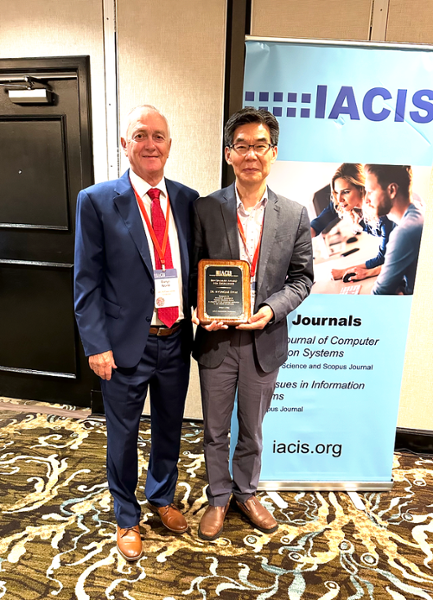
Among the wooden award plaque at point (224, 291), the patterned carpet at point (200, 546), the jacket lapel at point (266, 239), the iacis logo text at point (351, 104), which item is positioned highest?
the iacis logo text at point (351, 104)

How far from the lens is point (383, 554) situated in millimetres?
1938

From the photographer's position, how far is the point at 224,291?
1.73 metres

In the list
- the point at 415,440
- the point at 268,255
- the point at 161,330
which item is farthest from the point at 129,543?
the point at 415,440

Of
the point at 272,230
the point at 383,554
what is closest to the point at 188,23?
the point at 272,230

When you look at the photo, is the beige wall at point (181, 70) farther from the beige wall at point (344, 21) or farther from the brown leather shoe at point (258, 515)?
the brown leather shoe at point (258, 515)

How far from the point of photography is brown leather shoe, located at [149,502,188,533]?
2006mm

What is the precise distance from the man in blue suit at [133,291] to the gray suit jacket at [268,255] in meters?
0.08

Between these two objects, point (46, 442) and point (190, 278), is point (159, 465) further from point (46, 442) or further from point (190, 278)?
point (46, 442)

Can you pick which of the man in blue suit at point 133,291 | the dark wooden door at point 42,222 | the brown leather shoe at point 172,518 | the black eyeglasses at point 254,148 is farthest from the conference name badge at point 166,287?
the dark wooden door at point 42,222

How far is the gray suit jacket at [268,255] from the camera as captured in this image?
1.78 metres

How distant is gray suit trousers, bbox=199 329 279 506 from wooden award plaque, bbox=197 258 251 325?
0.44 feet

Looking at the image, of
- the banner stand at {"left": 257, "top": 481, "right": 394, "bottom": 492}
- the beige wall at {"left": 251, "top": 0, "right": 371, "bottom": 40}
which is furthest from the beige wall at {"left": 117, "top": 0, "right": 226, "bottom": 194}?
the banner stand at {"left": 257, "top": 481, "right": 394, "bottom": 492}

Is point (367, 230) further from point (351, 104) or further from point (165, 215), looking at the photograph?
point (165, 215)

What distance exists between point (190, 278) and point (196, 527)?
1.21 m
